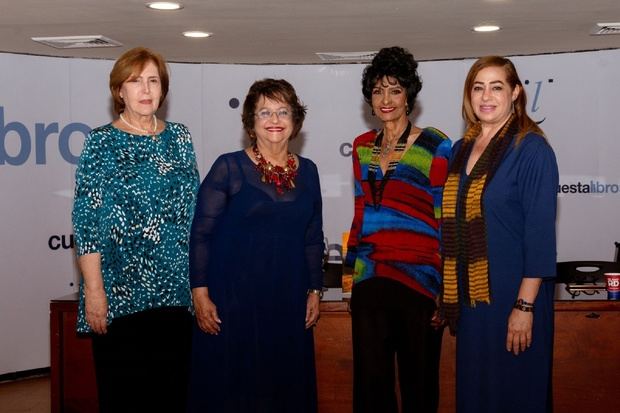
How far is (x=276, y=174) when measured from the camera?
12.5ft

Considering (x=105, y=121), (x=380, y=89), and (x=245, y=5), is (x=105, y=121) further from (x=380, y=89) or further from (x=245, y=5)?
(x=380, y=89)

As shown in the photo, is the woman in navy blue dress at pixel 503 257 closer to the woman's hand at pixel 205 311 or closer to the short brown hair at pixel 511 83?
the short brown hair at pixel 511 83

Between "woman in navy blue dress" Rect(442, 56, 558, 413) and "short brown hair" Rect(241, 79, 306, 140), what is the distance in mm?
729

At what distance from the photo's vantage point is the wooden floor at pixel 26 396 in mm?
6086

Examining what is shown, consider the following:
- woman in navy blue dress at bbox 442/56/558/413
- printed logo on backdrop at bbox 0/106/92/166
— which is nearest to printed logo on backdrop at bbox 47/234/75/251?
printed logo on backdrop at bbox 0/106/92/166

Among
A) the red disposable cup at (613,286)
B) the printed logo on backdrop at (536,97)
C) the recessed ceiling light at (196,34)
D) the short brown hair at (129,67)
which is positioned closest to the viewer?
the short brown hair at (129,67)

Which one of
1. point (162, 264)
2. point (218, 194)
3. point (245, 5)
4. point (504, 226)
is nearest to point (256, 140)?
point (218, 194)

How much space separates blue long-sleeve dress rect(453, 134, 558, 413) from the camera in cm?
329

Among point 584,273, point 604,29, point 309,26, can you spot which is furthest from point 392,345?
point 604,29

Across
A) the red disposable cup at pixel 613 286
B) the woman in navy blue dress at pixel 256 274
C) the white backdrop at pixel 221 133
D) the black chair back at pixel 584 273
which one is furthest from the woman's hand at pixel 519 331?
the white backdrop at pixel 221 133

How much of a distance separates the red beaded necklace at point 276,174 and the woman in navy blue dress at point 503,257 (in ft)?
2.18

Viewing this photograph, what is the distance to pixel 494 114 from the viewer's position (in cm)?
347

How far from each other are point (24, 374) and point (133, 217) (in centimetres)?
417

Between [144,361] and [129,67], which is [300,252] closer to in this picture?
[144,361]
